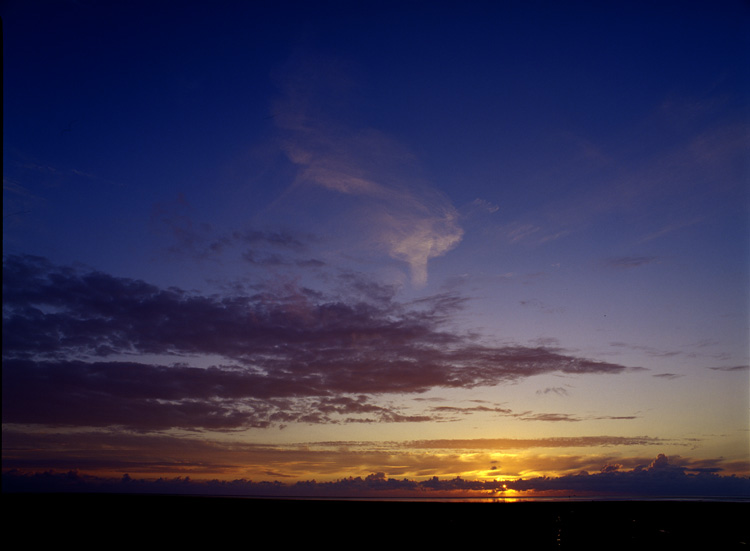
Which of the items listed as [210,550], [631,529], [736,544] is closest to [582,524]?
[631,529]

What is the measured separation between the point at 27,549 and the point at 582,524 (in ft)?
128

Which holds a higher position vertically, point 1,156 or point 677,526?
point 1,156

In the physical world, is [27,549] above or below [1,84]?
below

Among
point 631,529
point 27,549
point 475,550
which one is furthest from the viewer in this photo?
point 631,529

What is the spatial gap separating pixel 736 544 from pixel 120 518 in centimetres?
4305

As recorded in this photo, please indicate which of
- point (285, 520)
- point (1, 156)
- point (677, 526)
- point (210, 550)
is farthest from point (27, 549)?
point (677, 526)

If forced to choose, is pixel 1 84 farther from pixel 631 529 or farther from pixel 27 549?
pixel 631 529

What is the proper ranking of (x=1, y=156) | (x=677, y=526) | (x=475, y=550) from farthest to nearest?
(x=677, y=526)
(x=475, y=550)
(x=1, y=156)

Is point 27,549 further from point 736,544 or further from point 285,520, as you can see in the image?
point 736,544

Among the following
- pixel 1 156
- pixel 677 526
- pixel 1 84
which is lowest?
pixel 677 526

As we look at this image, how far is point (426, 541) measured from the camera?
30078 mm

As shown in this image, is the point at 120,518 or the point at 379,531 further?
the point at 120,518

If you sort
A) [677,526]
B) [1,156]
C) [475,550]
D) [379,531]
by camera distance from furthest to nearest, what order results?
1. [677,526]
2. [379,531]
3. [475,550]
4. [1,156]

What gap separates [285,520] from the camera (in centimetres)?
4262
